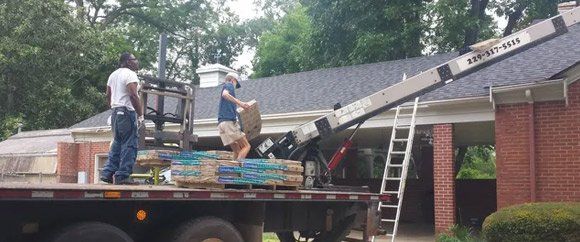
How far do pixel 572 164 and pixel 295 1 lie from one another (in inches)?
1851

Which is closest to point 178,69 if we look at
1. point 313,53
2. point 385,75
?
point 313,53

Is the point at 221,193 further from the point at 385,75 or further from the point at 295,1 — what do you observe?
the point at 295,1

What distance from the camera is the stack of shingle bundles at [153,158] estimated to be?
25.3ft

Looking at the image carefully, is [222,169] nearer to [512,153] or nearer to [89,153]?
[512,153]

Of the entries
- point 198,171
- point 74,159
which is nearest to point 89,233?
point 198,171

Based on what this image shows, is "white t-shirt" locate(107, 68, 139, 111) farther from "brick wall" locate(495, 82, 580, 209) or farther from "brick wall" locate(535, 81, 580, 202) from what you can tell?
"brick wall" locate(535, 81, 580, 202)

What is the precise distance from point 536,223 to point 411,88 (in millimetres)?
2867

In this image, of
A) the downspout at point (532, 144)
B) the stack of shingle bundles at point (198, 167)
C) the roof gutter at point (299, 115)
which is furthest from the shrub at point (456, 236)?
the stack of shingle bundles at point (198, 167)

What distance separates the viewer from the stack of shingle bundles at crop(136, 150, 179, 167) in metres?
7.71

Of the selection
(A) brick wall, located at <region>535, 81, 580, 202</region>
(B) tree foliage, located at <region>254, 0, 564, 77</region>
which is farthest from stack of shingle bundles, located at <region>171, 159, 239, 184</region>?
(B) tree foliage, located at <region>254, 0, 564, 77</region>

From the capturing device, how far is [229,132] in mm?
8766

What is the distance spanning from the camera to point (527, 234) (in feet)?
33.7

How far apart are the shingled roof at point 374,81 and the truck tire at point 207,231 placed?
7.38m

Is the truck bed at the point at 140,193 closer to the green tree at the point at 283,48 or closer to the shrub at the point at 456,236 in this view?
the shrub at the point at 456,236
